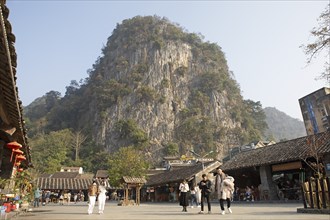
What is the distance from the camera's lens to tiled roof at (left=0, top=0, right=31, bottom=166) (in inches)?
149

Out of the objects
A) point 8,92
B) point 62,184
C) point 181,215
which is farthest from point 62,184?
point 8,92

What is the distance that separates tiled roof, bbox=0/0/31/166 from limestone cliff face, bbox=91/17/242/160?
185 feet

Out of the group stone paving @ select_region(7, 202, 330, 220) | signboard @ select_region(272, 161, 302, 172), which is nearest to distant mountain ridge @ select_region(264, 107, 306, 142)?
signboard @ select_region(272, 161, 302, 172)

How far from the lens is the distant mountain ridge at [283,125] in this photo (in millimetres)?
120531

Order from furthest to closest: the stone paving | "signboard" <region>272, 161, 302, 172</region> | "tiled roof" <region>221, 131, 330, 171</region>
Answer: "signboard" <region>272, 161, 302, 172</region>
"tiled roof" <region>221, 131, 330, 171</region>
the stone paving

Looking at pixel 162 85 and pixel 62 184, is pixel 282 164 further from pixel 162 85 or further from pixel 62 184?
pixel 162 85

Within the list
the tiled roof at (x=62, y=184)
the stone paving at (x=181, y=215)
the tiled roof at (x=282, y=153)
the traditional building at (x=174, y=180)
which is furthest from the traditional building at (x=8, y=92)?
the tiled roof at (x=62, y=184)

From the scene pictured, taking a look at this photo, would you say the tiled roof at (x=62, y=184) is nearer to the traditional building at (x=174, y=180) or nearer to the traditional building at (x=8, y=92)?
the traditional building at (x=174, y=180)

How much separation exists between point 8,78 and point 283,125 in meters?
142

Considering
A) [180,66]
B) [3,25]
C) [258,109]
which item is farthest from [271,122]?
[3,25]

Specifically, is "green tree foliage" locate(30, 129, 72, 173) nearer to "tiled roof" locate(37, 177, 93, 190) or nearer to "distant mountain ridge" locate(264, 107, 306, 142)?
"tiled roof" locate(37, 177, 93, 190)

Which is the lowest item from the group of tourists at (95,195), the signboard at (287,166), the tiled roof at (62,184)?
the group of tourists at (95,195)

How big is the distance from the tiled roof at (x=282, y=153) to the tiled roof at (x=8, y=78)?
1410 centimetres

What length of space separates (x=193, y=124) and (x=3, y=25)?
61.4 meters
